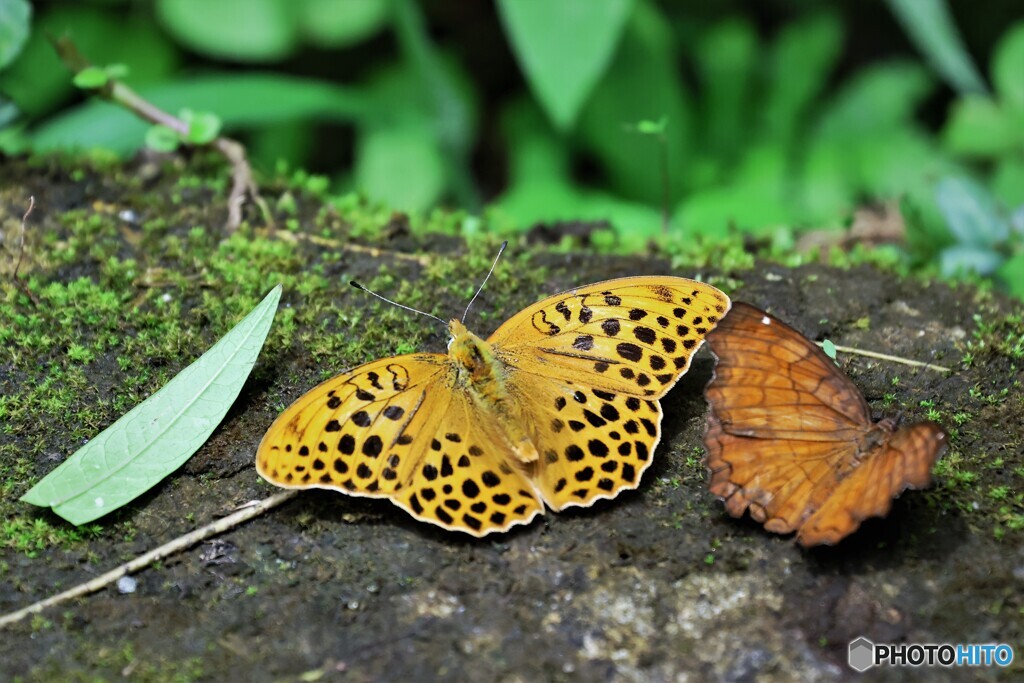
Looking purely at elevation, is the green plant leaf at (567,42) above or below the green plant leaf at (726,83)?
above

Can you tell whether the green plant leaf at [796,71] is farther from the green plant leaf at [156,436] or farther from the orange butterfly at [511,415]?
the green plant leaf at [156,436]

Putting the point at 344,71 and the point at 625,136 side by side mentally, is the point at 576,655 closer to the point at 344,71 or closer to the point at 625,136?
the point at 625,136

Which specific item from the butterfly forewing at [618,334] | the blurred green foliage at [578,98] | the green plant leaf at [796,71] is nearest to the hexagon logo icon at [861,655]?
the butterfly forewing at [618,334]

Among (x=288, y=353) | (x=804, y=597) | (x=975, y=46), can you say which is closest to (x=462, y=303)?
(x=288, y=353)

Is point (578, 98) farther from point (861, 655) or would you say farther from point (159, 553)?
point (861, 655)

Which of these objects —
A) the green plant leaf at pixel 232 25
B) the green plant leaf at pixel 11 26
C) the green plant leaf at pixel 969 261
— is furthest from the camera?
the green plant leaf at pixel 232 25

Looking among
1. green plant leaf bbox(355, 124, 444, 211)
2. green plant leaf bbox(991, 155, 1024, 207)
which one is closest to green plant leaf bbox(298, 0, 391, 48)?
green plant leaf bbox(355, 124, 444, 211)
